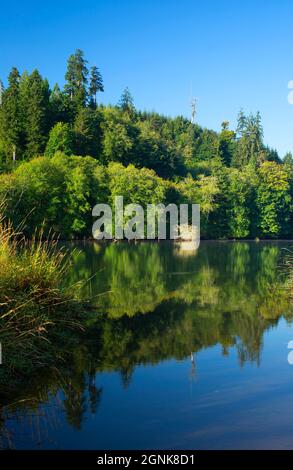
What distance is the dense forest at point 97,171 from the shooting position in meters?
55.8

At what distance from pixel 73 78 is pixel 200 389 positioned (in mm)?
88055

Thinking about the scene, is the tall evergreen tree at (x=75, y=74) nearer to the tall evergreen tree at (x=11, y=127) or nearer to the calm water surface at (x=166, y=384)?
the tall evergreen tree at (x=11, y=127)

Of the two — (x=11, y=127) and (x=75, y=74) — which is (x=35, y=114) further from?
(x=75, y=74)

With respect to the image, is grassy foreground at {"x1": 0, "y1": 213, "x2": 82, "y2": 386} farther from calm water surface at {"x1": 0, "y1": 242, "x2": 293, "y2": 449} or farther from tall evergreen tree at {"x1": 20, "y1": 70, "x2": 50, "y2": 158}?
tall evergreen tree at {"x1": 20, "y1": 70, "x2": 50, "y2": 158}

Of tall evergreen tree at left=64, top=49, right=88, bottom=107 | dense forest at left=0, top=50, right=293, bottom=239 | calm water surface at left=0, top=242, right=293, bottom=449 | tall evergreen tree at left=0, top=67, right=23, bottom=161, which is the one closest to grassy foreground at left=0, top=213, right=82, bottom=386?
calm water surface at left=0, top=242, right=293, bottom=449

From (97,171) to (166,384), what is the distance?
53.2 metres

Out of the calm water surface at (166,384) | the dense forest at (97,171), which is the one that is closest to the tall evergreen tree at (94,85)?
the dense forest at (97,171)

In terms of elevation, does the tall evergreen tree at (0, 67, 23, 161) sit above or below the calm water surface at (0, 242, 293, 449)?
above

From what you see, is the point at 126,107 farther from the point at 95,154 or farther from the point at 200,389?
the point at 200,389

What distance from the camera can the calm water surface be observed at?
5535mm

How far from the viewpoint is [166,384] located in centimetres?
738

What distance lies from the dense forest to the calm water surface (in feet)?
134

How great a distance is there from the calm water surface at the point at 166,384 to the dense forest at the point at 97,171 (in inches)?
1609

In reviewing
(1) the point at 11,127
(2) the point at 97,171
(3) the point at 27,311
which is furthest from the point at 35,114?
(3) the point at 27,311
